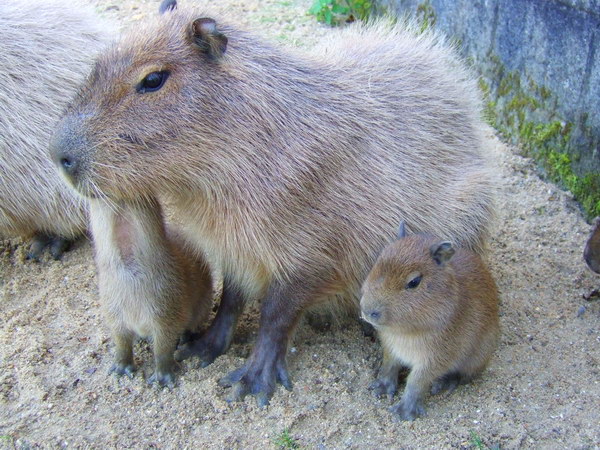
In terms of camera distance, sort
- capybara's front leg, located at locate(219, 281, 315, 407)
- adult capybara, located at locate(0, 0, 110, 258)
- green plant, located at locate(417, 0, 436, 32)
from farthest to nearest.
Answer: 1. green plant, located at locate(417, 0, 436, 32)
2. adult capybara, located at locate(0, 0, 110, 258)
3. capybara's front leg, located at locate(219, 281, 315, 407)

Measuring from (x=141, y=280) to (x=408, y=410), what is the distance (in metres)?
1.40

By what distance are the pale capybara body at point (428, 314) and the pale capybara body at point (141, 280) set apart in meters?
0.93

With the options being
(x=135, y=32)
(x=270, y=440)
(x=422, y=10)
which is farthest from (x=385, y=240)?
(x=422, y=10)

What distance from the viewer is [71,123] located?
3.18 meters

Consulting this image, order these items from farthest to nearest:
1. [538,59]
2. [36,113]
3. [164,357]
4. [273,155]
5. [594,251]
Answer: [538,59] < [36,113] < [594,251] < [164,357] < [273,155]

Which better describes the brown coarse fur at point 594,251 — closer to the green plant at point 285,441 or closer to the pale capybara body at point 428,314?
the pale capybara body at point 428,314

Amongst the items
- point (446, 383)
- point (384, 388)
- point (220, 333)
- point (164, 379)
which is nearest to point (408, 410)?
point (384, 388)

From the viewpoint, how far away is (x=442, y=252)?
3.41 m

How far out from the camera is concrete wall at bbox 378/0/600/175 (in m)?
4.53

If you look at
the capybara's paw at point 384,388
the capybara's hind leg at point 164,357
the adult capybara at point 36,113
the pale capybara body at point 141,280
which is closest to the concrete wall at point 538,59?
the capybara's paw at point 384,388

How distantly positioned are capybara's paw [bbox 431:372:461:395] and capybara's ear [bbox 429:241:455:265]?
69 cm

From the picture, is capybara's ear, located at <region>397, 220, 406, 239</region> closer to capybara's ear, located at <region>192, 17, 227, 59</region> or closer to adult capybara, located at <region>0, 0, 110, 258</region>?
capybara's ear, located at <region>192, 17, 227, 59</region>

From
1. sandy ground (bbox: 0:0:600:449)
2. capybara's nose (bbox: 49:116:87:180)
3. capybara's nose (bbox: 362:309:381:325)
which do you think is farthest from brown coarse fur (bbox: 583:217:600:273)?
capybara's nose (bbox: 49:116:87:180)

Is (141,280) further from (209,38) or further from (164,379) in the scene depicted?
(209,38)
